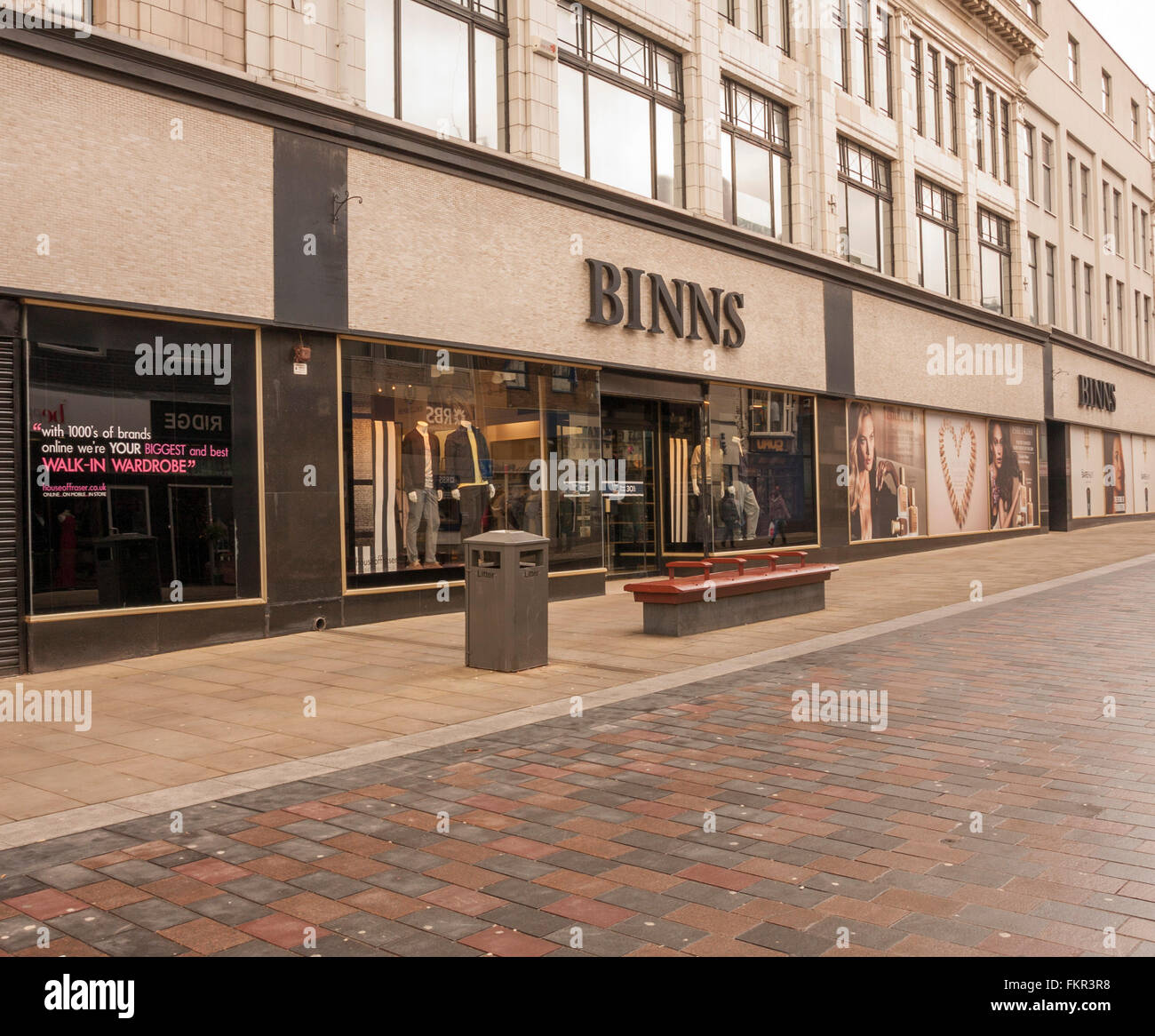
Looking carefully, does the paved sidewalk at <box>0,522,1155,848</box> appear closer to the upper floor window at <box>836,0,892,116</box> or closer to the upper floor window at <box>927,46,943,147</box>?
the upper floor window at <box>836,0,892,116</box>

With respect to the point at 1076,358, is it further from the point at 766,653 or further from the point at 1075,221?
the point at 766,653

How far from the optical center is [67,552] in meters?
10.1

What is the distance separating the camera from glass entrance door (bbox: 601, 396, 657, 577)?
1780 centimetres

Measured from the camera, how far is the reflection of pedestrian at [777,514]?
2089cm

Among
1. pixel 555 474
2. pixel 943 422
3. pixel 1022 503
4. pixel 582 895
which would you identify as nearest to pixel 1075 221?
pixel 1022 503

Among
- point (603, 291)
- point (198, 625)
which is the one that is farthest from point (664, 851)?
point (603, 291)

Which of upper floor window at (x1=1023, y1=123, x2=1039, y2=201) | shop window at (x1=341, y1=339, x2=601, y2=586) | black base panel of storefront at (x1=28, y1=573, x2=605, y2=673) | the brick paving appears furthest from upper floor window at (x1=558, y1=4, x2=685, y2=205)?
upper floor window at (x1=1023, y1=123, x2=1039, y2=201)

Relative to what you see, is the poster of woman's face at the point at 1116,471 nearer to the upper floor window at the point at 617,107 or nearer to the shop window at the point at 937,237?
the shop window at the point at 937,237

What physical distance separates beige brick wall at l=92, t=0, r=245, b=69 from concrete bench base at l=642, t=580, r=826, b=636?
7.71m

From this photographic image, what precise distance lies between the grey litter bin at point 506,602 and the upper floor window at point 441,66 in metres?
6.86

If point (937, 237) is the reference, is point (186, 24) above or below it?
below

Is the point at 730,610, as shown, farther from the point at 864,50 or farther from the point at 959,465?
the point at 959,465

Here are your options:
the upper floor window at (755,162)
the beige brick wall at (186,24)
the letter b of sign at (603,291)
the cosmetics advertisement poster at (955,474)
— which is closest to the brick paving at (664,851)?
the beige brick wall at (186,24)

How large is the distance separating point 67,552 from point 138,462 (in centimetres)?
113
